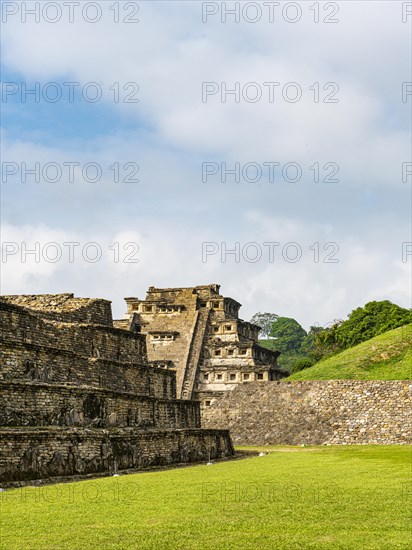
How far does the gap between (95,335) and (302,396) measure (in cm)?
1389

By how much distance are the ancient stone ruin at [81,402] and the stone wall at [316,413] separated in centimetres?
765

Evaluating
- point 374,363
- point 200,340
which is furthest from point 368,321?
point 374,363

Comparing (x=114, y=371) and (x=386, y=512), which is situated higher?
(x=114, y=371)

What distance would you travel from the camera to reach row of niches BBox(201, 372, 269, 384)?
49.6 meters

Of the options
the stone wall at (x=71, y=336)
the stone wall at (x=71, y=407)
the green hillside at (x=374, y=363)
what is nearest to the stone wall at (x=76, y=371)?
the stone wall at (x=71, y=336)

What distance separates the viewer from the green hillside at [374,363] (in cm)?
4153

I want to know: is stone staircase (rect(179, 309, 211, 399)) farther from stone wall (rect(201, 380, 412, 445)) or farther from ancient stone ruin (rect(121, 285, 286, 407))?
stone wall (rect(201, 380, 412, 445))

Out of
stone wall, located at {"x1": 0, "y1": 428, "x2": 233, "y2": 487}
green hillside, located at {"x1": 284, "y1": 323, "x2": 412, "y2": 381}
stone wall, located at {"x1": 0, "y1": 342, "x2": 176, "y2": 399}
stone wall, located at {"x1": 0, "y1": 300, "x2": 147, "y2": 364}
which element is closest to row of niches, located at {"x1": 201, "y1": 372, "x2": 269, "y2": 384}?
green hillside, located at {"x1": 284, "y1": 323, "x2": 412, "y2": 381}

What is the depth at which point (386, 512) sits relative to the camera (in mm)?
11281

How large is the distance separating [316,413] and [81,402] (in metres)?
17.6

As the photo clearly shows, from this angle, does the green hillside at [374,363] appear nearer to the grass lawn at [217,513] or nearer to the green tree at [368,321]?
the green tree at [368,321]

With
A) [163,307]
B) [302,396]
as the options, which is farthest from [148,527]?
[163,307]

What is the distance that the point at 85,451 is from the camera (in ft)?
66.8

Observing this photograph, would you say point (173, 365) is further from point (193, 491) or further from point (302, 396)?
point (193, 491)
